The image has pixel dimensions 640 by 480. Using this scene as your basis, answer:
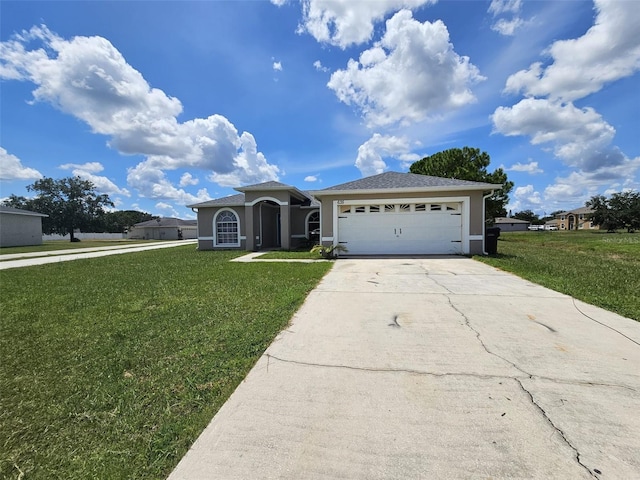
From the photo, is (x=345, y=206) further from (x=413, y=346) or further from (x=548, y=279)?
(x=413, y=346)

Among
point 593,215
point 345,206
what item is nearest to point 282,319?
point 345,206

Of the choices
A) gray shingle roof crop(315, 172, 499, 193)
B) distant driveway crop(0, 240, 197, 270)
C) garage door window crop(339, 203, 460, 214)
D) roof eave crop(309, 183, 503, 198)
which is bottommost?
distant driveway crop(0, 240, 197, 270)

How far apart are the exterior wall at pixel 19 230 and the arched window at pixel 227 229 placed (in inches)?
818

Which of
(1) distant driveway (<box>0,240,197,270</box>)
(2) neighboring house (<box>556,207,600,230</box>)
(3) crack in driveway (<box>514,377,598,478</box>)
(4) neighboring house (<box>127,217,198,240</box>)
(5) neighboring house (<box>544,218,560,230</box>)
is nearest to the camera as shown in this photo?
(3) crack in driveway (<box>514,377,598,478</box>)

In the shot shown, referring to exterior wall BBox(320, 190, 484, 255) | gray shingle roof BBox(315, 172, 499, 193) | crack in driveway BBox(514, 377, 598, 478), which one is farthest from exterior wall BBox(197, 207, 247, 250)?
crack in driveway BBox(514, 377, 598, 478)

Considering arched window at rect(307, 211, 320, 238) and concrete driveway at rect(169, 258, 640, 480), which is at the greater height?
arched window at rect(307, 211, 320, 238)

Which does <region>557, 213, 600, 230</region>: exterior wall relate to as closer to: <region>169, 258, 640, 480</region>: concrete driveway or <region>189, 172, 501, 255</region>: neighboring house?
<region>189, 172, 501, 255</region>: neighboring house

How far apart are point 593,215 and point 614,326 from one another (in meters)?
63.6

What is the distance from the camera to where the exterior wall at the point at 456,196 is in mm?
12609

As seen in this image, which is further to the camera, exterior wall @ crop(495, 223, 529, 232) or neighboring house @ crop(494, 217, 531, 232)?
exterior wall @ crop(495, 223, 529, 232)

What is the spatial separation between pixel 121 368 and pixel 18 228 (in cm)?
3299

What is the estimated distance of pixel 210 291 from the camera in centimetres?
666

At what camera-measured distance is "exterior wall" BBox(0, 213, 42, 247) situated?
24.6 meters

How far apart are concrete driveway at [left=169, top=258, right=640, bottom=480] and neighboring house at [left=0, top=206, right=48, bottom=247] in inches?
1285
